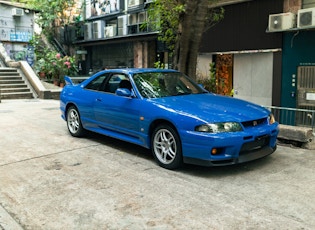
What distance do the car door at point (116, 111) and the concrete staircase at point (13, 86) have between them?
10.4 meters

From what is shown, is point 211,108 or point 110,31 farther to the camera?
point 110,31

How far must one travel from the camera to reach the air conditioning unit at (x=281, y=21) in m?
10.8

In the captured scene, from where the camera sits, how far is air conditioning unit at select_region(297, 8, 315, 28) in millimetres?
10125

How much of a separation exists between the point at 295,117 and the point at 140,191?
4.74m

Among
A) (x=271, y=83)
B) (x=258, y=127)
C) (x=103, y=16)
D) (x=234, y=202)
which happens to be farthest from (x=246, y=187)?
(x=103, y=16)

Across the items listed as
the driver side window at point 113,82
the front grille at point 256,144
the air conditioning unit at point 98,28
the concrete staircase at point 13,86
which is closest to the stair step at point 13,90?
the concrete staircase at point 13,86

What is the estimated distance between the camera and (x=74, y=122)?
7.48 m

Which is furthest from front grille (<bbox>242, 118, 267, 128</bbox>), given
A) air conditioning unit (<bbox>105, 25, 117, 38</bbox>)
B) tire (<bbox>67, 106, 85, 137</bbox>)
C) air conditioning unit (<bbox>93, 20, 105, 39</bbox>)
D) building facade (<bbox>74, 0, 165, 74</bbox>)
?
air conditioning unit (<bbox>93, 20, 105, 39</bbox>)

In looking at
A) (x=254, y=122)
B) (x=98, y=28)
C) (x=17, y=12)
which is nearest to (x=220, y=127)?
(x=254, y=122)

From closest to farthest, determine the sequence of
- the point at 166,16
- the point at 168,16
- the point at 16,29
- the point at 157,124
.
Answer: the point at 157,124, the point at 168,16, the point at 166,16, the point at 16,29

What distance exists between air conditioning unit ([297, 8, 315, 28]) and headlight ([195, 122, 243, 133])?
6.74m

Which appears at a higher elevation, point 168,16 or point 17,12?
point 17,12

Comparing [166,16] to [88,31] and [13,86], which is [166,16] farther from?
[88,31]

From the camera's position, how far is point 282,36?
11.5 meters
